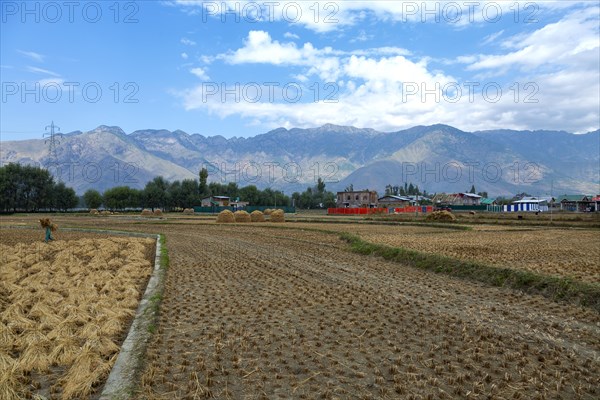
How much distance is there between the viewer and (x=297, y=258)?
65.5ft

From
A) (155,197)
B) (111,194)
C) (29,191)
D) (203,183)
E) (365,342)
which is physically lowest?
(365,342)

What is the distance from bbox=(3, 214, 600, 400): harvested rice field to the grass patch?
1.61 ft

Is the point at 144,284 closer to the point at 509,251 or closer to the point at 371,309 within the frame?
the point at 371,309

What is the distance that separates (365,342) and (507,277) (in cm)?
779

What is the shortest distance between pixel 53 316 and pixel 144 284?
467cm

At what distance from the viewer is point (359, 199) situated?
152 m

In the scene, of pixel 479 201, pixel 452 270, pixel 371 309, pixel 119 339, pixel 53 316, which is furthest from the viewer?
pixel 479 201

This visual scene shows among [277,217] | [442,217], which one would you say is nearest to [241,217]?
[277,217]

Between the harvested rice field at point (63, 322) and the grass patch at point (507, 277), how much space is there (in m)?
9.97

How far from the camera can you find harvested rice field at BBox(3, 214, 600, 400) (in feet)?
19.2

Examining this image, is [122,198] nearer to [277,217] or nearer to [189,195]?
[189,195]

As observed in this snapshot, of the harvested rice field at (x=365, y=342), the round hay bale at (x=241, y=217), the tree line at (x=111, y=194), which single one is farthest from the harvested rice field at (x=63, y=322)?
the tree line at (x=111, y=194)

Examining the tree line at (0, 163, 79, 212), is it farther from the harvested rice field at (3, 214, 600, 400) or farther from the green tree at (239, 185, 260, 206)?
the harvested rice field at (3, 214, 600, 400)

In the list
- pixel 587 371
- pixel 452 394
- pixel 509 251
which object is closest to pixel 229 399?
pixel 452 394
